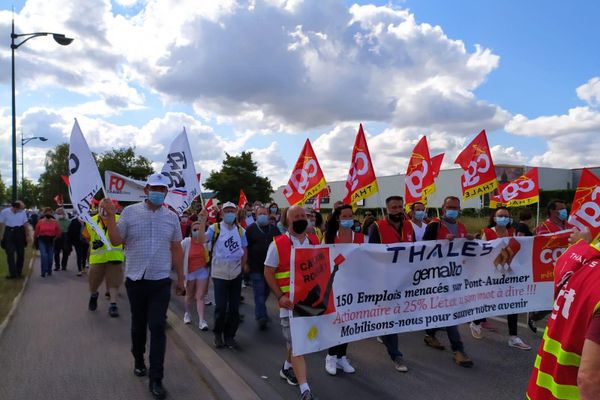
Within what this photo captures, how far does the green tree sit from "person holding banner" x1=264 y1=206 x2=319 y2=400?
52.2 m

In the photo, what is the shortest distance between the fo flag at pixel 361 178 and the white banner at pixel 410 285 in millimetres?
2634

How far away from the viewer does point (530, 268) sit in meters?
6.28

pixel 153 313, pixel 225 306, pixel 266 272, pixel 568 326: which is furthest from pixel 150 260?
pixel 568 326

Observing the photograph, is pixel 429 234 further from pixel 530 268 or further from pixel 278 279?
pixel 278 279

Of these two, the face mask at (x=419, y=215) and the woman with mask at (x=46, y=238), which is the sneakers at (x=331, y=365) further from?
the woman with mask at (x=46, y=238)

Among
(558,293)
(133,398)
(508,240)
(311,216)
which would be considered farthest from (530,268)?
(133,398)

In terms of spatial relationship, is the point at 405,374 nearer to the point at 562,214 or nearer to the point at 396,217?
the point at 396,217

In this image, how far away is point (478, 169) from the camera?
30.3 ft

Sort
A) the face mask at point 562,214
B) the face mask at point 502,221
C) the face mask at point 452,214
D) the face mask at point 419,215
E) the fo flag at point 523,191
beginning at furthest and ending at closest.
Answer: the fo flag at point 523,191 < the face mask at point 419,215 < the face mask at point 562,214 < the face mask at point 502,221 < the face mask at point 452,214

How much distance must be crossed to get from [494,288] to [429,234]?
1.08 m

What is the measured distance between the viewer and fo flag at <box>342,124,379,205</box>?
27.0 ft

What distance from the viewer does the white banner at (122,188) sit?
8.81 meters

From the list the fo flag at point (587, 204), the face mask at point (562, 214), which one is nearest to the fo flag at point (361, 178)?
the face mask at point (562, 214)

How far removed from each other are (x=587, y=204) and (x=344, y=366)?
366cm
